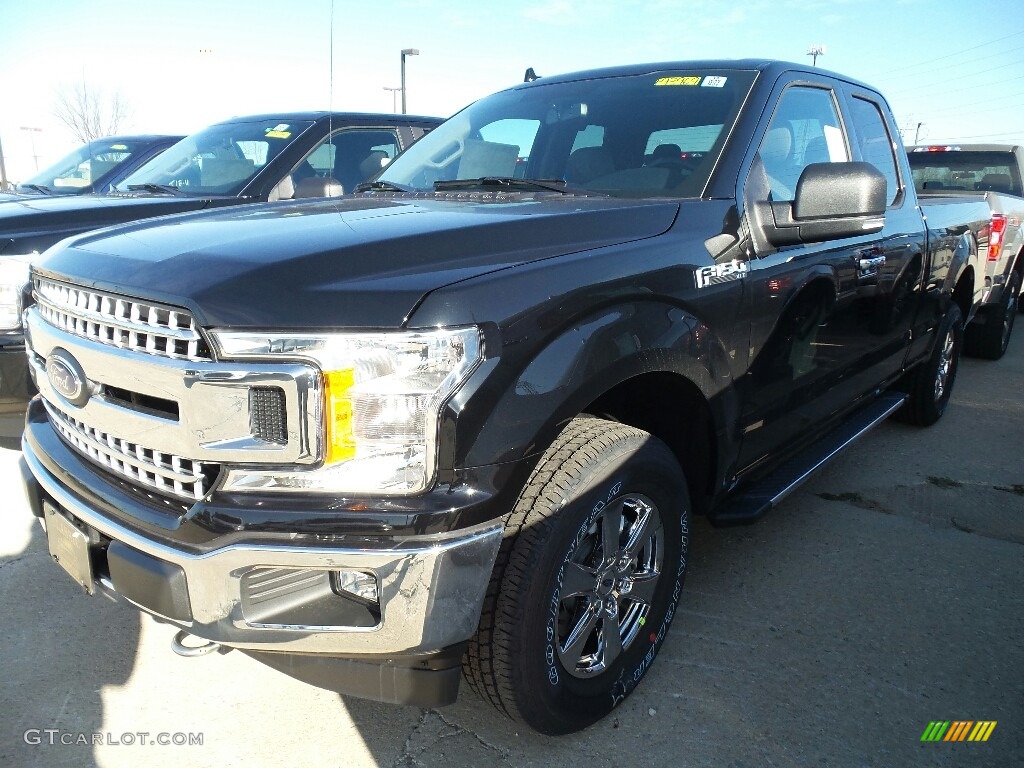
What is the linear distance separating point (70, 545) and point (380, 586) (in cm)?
93

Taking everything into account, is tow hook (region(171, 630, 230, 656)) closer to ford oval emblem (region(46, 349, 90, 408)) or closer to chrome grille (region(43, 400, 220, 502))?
chrome grille (region(43, 400, 220, 502))

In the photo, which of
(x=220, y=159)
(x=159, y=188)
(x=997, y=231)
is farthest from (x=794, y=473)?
(x=997, y=231)

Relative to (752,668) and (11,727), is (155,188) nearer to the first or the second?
(11,727)

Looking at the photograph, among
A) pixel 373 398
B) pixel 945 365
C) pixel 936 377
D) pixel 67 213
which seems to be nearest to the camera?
pixel 373 398

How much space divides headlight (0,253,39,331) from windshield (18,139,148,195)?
3.16 m

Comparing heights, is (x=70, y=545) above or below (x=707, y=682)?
above

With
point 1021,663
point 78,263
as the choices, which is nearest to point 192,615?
point 78,263

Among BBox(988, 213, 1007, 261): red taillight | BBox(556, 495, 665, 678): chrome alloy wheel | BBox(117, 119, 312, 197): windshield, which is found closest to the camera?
BBox(556, 495, 665, 678): chrome alloy wheel

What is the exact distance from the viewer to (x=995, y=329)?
22.2 ft

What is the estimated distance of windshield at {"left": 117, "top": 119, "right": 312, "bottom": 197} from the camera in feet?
16.2

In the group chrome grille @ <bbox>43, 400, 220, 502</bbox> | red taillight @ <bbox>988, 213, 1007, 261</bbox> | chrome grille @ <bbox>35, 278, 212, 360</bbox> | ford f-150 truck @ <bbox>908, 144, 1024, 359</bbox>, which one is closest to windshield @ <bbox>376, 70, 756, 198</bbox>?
chrome grille @ <bbox>35, 278, 212, 360</bbox>

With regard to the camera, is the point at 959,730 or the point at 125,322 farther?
the point at 959,730

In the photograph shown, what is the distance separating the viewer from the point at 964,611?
2.80 meters

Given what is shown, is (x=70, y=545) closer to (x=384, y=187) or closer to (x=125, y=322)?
(x=125, y=322)
